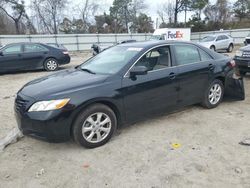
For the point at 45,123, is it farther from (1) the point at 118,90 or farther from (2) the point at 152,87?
(2) the point at 152,87

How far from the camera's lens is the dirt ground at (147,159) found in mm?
2893

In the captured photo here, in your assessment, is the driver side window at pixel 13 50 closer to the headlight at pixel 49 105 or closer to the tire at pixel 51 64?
the tire at pixel 51 64

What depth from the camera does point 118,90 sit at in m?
3.74

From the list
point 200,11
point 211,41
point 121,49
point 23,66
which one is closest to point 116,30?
point 200,11

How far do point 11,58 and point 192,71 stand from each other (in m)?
8.84

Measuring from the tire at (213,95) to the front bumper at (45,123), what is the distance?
2949 millimetres

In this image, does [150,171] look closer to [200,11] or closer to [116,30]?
[116,30]

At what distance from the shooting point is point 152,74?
163 inches

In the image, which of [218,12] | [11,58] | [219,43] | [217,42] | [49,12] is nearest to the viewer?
[11,58]

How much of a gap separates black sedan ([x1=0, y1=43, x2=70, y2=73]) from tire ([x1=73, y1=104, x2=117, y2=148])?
8.68m

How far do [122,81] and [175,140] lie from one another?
1228 mm

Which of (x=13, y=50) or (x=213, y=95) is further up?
(x=13, y=50)

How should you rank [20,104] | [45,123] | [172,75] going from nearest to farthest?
[45,123], [20,104], [172,75]

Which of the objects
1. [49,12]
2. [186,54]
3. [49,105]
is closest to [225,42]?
[186,54]
